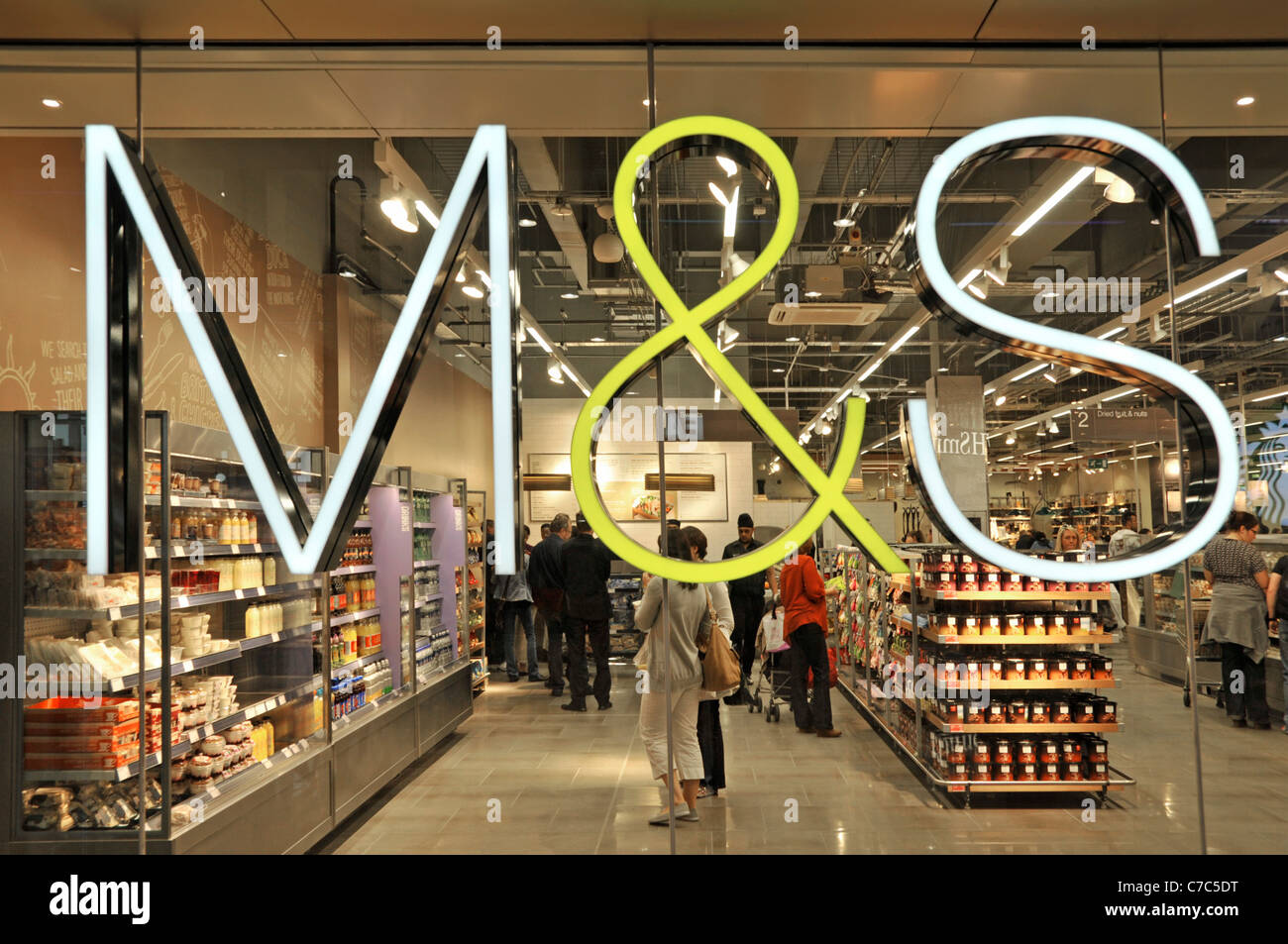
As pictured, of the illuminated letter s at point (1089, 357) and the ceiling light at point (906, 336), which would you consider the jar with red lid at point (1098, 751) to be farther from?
the ceiling light at point (906, 336)

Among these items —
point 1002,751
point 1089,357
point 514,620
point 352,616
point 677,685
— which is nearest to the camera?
point 1089,357

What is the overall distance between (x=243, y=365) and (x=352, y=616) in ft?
8.28

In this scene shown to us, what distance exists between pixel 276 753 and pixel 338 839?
2.00 ft

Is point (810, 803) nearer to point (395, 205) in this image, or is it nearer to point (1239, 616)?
point (1239, 616)

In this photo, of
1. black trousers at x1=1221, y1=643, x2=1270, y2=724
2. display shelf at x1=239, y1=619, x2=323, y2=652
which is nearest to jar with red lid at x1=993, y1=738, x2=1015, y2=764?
black trousers at x1=1221, y1=643, x2=1270, y2=724

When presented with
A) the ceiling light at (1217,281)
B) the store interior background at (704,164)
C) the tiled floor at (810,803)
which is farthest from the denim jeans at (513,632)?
the ceiling light at (1217,281)

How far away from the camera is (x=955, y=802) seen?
16.0 feet

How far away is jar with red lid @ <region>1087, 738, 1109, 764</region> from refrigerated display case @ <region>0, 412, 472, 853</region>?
13.6 ft

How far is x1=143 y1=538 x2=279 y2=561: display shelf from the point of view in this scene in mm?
3625

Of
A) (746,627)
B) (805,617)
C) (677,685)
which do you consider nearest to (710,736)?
(677,685)

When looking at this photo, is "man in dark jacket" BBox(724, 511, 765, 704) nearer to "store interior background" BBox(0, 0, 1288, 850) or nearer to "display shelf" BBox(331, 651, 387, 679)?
"store interior background" BBox(0, 0, 1288, 850)

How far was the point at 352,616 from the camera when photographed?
5.57m

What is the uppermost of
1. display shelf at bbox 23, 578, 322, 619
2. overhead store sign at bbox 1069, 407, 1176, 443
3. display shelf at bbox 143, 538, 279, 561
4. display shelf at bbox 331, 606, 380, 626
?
overhead store sign at bbox 1069, 407, 1176, 443
